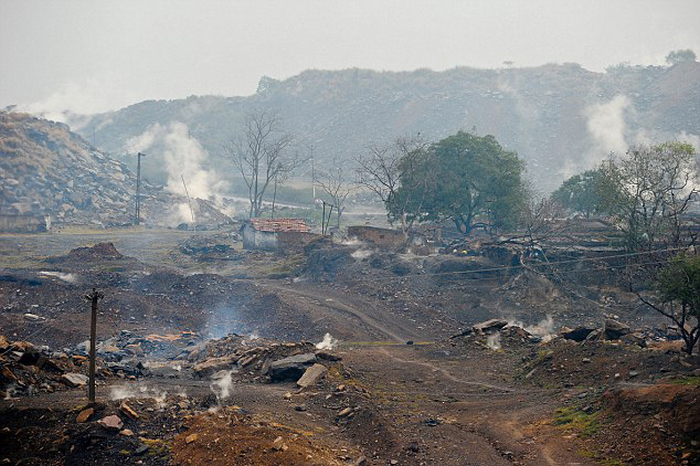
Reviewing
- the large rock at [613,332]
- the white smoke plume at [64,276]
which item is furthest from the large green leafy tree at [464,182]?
the large rock at [613,332]

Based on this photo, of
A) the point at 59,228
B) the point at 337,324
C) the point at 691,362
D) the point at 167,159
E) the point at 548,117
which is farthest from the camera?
the point at 548,117

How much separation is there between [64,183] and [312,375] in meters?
57.2

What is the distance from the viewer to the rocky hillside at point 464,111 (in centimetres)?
10846

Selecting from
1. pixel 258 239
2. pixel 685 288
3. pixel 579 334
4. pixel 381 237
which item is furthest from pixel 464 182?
pixel 685 288

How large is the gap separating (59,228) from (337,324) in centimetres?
3724

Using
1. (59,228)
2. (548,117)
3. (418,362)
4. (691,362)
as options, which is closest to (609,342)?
(691,362)

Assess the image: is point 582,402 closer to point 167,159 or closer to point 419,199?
point 419,199

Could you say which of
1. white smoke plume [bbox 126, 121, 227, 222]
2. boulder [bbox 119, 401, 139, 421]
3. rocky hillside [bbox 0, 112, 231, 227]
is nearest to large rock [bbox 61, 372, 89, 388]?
boulder [bbox 119, 401, 139, 421]

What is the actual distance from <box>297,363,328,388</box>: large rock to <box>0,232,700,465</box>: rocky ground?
0.07 metres

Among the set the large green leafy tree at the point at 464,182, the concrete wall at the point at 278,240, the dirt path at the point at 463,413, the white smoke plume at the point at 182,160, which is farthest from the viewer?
the white smoke plume at the point at 182,160

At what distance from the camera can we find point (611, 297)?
36.3 metres

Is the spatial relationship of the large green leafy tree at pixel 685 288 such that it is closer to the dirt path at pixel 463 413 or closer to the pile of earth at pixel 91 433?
the dirt path at pixel 463 413

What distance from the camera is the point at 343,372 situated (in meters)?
22.5

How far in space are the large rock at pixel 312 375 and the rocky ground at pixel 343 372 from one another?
0.07 metres
